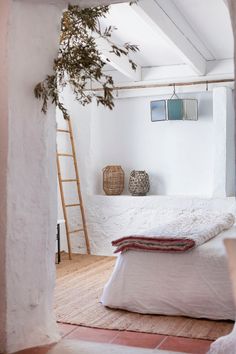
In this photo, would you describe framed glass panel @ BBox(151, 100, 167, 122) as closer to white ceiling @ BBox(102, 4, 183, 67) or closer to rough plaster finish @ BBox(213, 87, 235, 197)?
white ceiling @ BBox(102, 4, 183, 67)

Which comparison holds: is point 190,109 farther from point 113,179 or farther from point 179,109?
point 113,179

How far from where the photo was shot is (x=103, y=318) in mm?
4117

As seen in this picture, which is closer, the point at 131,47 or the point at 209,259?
the point at 131,47

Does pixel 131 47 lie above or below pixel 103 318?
above

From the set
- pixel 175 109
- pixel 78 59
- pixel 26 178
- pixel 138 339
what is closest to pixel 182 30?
pixel 175 109

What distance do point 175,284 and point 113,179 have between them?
324cm

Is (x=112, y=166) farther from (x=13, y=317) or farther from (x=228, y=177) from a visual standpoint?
(x=13, y=317)

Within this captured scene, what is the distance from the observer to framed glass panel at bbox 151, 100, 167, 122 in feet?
22.6

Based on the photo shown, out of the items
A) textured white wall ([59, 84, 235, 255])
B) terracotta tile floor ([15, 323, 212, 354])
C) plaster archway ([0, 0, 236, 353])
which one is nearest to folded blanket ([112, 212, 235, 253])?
terracotta tile floor ([15, 323, 212, 354])

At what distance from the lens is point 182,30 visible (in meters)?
5.46

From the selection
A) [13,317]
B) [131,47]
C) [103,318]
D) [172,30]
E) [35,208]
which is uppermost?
[172,30]

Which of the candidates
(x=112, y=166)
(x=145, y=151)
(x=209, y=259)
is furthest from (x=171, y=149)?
(x=209, y=259)

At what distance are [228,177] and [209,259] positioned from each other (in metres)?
2.69

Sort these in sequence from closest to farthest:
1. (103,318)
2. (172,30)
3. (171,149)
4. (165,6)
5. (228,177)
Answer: (103,318), (165,6), (172,30), (228,177), (171,149)
